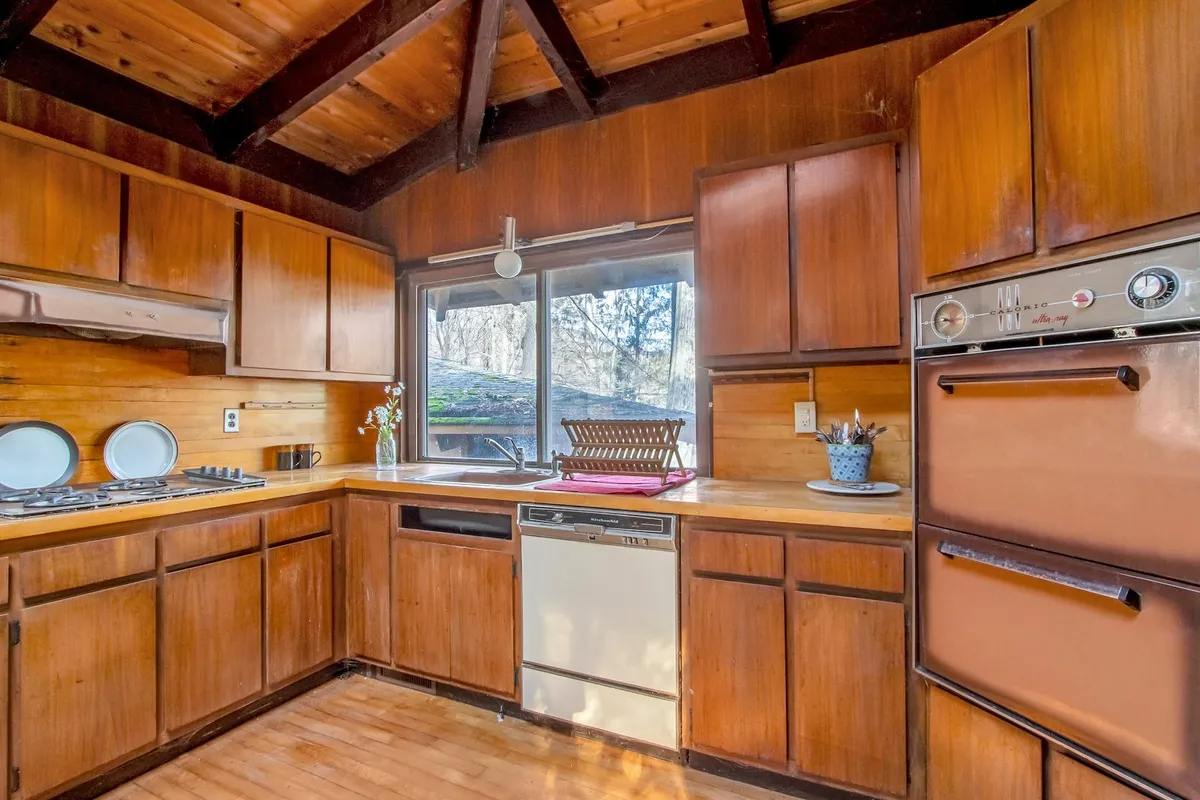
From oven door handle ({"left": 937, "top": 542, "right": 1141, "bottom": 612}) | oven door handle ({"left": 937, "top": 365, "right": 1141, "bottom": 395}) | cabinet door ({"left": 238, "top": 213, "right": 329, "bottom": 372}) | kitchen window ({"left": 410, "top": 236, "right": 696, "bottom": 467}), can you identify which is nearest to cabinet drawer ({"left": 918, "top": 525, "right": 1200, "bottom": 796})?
oven door handle ({"left": 937, "top": 542, "right": 1141, "bottom": 612})

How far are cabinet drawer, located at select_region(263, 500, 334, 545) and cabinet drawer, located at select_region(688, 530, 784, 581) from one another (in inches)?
65.8

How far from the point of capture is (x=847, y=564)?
63.0 inches

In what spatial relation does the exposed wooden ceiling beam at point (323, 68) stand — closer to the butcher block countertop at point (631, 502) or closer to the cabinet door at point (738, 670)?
the butcher block countertop at point (631, 502)

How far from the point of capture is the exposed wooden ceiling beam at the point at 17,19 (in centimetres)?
182

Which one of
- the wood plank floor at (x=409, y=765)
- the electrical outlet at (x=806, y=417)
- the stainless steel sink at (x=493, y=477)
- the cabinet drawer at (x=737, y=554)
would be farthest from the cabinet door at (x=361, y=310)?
the electrical outlet at (x=806, y=417)

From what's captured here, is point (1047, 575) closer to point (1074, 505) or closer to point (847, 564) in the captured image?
point (1074, 505)

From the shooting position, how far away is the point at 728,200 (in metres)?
2.09

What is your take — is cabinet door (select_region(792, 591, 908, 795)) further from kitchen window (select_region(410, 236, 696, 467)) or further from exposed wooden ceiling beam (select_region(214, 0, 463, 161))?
exposed wooden ceiling beam (select_region(214, 0, 463, 161))

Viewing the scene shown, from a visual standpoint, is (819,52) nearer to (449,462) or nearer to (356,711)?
(449,462)

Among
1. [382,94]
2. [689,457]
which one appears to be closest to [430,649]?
[689,457]

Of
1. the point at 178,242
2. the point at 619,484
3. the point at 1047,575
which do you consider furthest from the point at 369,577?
the point at 1047,575

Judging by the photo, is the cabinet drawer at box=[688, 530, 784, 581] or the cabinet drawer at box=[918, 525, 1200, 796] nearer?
the cabinet drawer at box=[918, 525, 1200, 796]

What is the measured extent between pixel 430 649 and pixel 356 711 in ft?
1.23

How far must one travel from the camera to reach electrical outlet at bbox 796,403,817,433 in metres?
2.21
